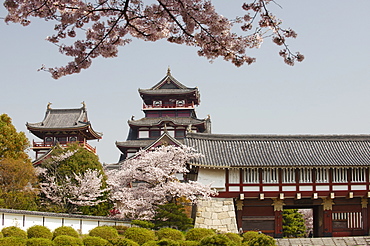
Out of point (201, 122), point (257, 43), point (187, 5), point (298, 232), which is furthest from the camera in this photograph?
point (201, 122)

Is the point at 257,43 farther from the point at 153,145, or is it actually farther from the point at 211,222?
the point at 153,145

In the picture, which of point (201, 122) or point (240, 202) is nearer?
point (240, 202)

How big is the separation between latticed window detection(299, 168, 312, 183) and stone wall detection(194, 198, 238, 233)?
4.15 metres

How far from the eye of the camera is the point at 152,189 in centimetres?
2598

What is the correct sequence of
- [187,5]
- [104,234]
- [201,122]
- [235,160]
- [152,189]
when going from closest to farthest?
[187,5] < [104,234] < [152,189] < [235,160] < [201,122]

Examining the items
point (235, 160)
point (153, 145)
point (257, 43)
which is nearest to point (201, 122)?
point (153, 145)

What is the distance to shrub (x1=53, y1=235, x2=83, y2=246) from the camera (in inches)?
780

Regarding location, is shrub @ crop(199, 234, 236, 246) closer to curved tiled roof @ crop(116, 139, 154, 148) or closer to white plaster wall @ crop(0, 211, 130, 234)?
white plaster wall @ crop(0, 211, 130, 234)

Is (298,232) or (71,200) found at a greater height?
(71,200)

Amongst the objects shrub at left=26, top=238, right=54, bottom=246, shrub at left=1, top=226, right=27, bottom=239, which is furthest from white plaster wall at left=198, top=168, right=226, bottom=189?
shrub at left=26, top=238, right=54, bottom=246

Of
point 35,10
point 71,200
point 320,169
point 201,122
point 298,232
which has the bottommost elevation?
point 298,232

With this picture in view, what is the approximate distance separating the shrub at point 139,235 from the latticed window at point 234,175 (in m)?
7.08

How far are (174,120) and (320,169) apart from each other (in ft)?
68.7

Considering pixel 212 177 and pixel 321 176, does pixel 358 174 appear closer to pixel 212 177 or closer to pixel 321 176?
pixel 321 176
